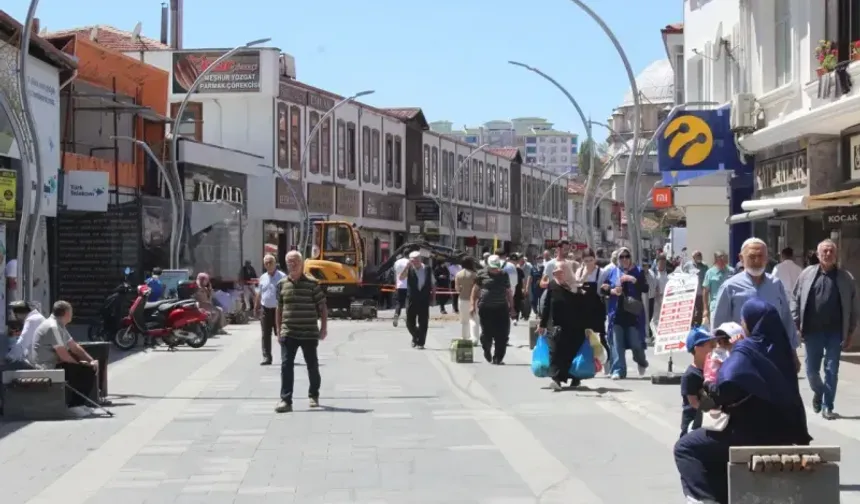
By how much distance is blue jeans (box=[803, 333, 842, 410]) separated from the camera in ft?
46.2

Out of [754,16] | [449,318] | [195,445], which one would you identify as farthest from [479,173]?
[195,445]

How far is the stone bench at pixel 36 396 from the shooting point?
1486 cm

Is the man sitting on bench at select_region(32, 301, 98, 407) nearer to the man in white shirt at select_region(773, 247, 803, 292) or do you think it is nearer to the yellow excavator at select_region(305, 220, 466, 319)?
the man in white shirt at select_region(773, 247, 803, 292)

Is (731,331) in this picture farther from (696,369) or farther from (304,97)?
(304,97)

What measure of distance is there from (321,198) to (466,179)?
2742 cm

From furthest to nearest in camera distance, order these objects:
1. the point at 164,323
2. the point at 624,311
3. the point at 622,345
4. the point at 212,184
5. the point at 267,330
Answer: the point at 212,184
the point at 164,323
the point at 267,330
the point at 622,345
the point at 624,311

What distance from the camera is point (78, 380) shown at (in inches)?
615

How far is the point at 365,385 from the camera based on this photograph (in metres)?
18.8

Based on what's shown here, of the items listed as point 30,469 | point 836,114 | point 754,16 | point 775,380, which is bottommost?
point 30,469

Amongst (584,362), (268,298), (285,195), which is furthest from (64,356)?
(285,195)

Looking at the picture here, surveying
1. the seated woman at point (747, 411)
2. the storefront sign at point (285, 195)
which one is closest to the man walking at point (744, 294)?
the seated woman at point (747, 411)

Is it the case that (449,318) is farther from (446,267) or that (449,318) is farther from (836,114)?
(836,114)

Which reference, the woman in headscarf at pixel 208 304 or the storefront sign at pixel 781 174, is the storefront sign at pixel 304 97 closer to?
the woman in headscarf at pixel 208 304

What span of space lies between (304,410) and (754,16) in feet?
46.5
